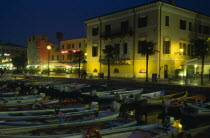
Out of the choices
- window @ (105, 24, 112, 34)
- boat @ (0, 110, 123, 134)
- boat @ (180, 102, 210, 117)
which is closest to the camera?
boat @ (0, 110, 123, 134)

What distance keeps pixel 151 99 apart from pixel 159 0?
66.6 ft

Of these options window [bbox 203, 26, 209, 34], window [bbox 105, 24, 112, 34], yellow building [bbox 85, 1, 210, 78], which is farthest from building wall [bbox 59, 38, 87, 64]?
window [bbox 203, 26, 209, 34]

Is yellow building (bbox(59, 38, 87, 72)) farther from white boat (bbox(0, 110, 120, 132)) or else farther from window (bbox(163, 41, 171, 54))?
white boat (bbox(0, 110, 120, 132))

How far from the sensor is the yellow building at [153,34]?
33.7 meters

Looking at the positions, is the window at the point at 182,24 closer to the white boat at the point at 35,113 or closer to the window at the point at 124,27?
the window at the point at 124,27

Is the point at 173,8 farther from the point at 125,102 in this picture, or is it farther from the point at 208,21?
the point at 125,102

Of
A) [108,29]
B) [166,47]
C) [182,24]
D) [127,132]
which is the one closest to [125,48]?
[108,29]

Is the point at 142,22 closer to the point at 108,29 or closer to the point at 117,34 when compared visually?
the point at 117,34

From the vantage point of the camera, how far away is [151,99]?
17.6 meters

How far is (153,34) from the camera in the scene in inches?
1336

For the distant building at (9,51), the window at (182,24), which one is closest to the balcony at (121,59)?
the window at (182,24)

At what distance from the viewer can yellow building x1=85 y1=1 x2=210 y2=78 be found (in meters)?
33.7

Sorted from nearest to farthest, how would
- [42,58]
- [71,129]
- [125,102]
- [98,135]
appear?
[98,135] → [71,129] → [125,102] → [42,58]

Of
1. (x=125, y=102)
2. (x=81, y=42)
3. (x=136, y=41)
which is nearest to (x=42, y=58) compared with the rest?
(x=81, y=42)
